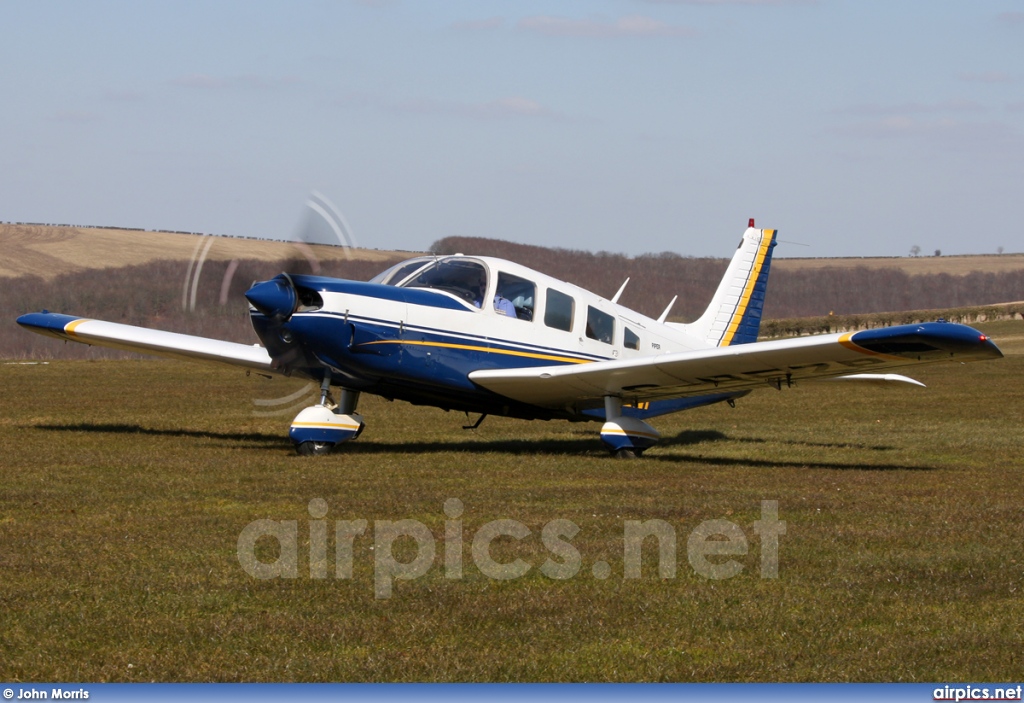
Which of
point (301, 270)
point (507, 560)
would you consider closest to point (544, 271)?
point (301, 270)

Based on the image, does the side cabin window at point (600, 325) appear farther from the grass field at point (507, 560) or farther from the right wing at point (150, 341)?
the right wing at point (150, 341)

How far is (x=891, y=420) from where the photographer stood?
19.0 m

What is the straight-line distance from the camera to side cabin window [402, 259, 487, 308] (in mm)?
13109

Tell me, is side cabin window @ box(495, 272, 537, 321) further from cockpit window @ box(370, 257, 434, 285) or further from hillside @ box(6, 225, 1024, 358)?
hillside @ box(6, 225, 1024, 358)

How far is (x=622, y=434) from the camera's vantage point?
13.3 meters

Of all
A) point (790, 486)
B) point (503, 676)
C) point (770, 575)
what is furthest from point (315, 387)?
point (503, 676)

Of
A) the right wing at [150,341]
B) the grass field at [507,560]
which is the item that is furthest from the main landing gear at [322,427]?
the right wing at [150,341]

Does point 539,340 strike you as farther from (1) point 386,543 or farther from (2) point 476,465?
(1) point 386,543

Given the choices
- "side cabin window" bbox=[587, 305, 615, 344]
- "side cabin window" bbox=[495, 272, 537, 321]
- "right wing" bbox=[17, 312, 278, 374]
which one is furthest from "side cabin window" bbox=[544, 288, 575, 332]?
"right wing" bbox=[17, 312, 278, 374]

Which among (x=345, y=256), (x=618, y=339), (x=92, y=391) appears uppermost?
(x=345, y=256)

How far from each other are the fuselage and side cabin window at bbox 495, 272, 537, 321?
0.4 inches

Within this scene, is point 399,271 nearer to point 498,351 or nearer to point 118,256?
point 498,351

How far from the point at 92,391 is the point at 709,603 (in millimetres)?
20984

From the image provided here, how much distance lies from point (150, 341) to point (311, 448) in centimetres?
391
